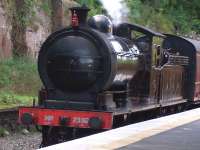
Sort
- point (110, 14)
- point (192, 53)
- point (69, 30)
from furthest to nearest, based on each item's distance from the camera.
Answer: point (192, 53), point (110, 14), point (69, 30)

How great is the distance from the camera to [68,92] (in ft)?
46.1

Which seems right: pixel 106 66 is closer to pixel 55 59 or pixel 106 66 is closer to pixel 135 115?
pixel 55 59

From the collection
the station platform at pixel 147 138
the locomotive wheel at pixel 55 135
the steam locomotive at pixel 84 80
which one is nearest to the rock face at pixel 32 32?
the steam locomotive at pixel 84 80

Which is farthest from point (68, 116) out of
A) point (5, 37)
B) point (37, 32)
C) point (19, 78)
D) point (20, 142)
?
point (37, 32)

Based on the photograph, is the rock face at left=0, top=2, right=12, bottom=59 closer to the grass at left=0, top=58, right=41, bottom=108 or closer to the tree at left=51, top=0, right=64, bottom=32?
the grass at left=0, top=58, right=41, bottom=108

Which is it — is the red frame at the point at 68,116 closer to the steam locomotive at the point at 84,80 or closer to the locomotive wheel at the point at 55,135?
the steam locomotive at the point at 84,80

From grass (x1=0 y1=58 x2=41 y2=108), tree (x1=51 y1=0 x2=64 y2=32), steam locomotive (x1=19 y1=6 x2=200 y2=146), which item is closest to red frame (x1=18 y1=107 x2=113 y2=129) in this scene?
steam locomotive (x1=19 y1=6 x2=200 y2=146)

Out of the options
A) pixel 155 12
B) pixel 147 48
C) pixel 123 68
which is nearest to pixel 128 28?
pixel 147 48

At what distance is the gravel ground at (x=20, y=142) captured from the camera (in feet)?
46.2

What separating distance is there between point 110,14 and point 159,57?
9.47ft

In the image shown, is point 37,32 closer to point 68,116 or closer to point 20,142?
point 20,142

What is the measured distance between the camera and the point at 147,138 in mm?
10094

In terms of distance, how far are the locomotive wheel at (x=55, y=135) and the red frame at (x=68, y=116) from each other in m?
0.40

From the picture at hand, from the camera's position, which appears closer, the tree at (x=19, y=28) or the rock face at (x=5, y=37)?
the tree at (x=19, y=28)
